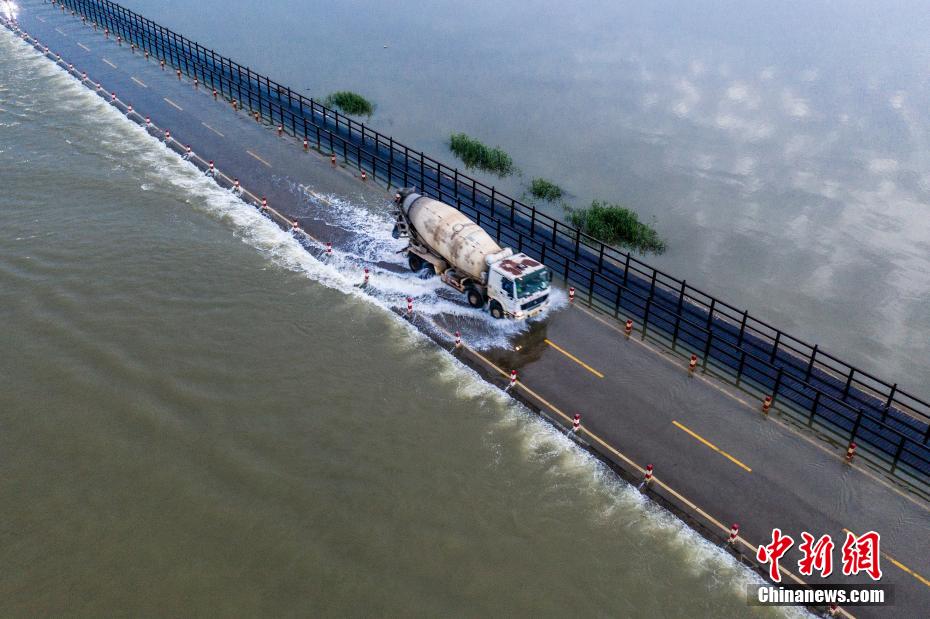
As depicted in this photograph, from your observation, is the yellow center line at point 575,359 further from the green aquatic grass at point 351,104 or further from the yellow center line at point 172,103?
the yellow center line at point 172,103

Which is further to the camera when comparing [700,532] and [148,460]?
[148,460]

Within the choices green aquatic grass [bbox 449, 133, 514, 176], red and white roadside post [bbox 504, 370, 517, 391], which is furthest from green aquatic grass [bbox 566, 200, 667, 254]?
red and white roadside post [bbox 504, 370, 517, 391]

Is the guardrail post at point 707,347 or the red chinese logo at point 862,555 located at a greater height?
the guardrail post at point 707,347

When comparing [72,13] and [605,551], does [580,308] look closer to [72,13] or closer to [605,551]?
[605,551]

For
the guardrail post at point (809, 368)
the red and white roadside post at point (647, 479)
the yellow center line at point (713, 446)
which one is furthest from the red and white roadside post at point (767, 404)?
the red and white roadside post at point (647, 479)

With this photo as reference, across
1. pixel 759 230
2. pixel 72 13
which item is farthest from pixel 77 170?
pixel 72 13

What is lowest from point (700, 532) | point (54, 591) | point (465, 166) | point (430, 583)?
point (54, 591)

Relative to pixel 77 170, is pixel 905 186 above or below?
above
